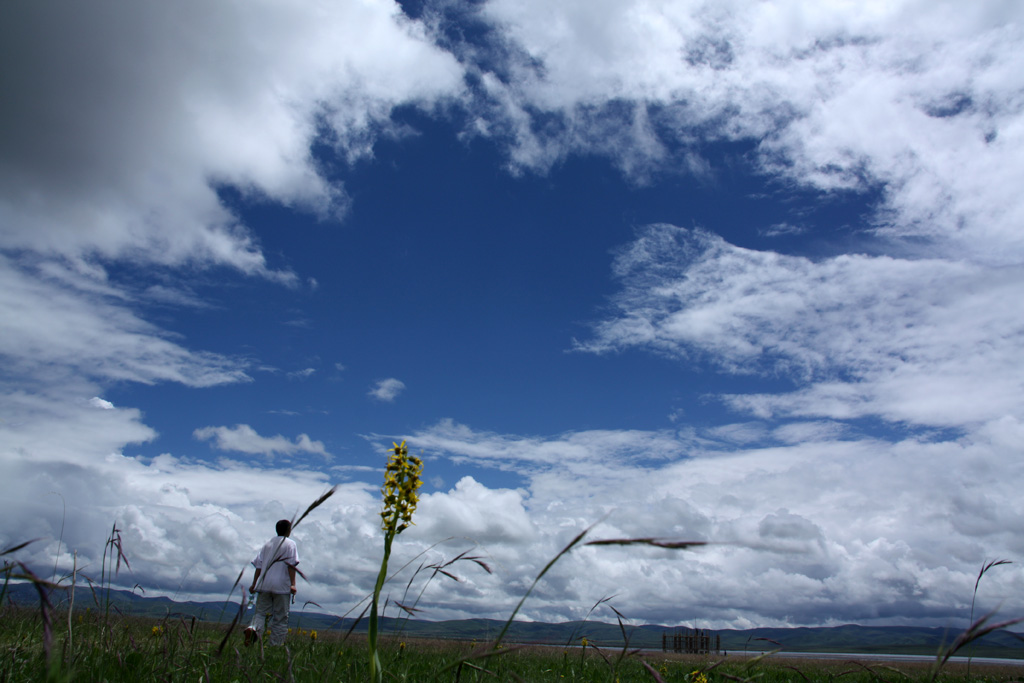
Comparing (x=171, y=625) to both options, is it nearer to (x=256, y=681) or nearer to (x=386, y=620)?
(x=256, y=681)

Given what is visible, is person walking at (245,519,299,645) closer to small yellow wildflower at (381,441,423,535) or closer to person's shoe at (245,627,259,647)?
→ person's shoe at (245,627,259,647)

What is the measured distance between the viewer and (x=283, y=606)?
1057 centimetres

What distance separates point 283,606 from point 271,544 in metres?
1.64

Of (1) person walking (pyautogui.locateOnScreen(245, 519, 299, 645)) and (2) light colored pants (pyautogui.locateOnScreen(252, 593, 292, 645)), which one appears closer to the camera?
(1) person walking (pyautogui.locateOnScreen(245, 519, 299, 645))

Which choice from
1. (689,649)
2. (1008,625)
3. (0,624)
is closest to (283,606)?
(0,624)

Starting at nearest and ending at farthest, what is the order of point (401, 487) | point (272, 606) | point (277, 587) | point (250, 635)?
1. point (401, 487)
2. point (250, 635)
3. point (277, 587)
4. point (272, 606)

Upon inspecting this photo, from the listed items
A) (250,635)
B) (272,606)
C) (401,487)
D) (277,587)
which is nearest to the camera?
(401,487)

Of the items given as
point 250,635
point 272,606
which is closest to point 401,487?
point 250,635

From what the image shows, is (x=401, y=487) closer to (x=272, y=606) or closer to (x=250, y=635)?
(x=250, y=635)

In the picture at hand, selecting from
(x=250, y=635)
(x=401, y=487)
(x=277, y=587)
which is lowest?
(x=250, y=635)

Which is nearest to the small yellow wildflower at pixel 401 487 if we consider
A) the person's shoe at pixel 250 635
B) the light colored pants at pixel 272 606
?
the person's shoe at pixel 250 635

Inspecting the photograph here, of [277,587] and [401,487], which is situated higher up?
[401,487]

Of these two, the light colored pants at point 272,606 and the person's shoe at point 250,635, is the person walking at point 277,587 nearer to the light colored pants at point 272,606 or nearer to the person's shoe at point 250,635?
the light colored pants at point 272,606

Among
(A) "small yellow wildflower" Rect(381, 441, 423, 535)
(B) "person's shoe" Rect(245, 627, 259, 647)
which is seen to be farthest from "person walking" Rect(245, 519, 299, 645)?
(A) "small yellow wildflower" Rect(381, 441, 423, 535)
